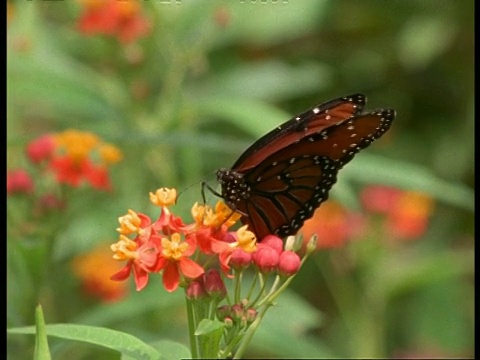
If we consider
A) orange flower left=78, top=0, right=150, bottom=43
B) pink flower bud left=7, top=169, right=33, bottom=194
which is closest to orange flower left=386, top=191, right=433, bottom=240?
orange flower left=78, top=0, right=150, bottom=43

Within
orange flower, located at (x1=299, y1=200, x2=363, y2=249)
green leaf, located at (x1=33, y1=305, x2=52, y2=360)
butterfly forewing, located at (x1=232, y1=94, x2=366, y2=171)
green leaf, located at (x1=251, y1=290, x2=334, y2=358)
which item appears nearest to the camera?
green leaf, located at (x1=33, y1=305, x2=52, y2=360)

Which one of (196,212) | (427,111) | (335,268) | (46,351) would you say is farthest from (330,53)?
(46,351)

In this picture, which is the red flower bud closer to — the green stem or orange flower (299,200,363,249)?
the green stem

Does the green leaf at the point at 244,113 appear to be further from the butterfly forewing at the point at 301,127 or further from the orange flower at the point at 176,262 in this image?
the orange flower at the point at 176,262

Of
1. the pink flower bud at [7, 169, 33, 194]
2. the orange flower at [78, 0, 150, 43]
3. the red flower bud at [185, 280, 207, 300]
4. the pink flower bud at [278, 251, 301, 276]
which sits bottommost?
the red flower bud at [185, 280, 207, 300]

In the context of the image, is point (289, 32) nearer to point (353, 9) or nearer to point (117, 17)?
point (353, 9)

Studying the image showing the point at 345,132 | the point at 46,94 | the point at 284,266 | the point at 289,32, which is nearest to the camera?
the point at 284,266

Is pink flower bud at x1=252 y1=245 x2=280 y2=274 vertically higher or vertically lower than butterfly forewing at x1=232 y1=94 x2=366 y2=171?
lower

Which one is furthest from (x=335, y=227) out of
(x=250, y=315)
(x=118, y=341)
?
(x=118, y=341)
